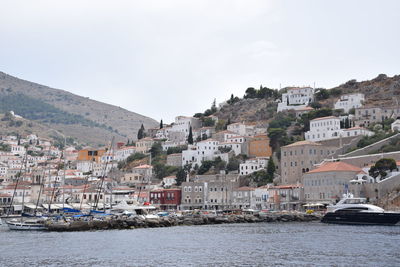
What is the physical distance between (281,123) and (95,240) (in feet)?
217

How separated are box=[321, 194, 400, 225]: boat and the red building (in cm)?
3466

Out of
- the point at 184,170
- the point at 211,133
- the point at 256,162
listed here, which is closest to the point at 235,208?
the point at 256,162

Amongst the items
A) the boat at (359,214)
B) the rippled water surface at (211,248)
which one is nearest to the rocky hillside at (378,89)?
the boat at (359,214)

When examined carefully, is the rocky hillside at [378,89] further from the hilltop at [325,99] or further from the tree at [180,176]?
the tree at [180,176]

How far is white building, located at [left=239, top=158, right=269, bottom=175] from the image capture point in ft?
306

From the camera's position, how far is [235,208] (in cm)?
8744

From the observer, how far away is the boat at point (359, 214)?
58.0m

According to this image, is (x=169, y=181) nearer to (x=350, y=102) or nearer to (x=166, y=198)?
(x=166, y=198)

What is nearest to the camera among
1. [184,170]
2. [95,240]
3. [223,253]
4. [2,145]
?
[223,253]

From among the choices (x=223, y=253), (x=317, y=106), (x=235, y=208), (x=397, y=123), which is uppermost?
(x=317, y=106)

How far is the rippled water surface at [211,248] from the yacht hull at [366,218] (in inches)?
68.1

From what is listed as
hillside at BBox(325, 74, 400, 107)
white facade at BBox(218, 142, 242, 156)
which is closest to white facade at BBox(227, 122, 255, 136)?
white facade at BBox(218, 142, 242, 156)

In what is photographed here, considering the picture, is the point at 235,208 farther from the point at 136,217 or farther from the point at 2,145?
the point at 2,145

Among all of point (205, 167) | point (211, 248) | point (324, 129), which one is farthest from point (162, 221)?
point (324, 129)
